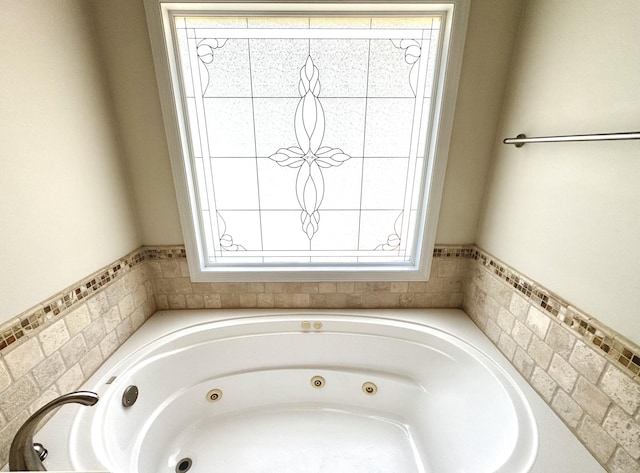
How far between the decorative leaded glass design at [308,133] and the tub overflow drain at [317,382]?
0.66 meters

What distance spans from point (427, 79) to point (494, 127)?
0.40 meters

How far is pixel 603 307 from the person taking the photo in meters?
0.79

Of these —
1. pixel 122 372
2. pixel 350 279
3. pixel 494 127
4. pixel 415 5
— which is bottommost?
pixel 122 372

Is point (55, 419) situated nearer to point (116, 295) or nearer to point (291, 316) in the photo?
point (116, 295)

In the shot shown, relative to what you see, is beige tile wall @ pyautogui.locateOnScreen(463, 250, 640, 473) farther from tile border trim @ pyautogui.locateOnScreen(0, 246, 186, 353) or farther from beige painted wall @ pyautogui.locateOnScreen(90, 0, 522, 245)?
tile border trim @ pyautogui.locateOnScreen(0, 246, 186, 353)

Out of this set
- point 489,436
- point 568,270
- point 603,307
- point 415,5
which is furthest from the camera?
point 415,5

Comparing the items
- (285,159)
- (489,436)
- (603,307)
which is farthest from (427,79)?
(489,436)

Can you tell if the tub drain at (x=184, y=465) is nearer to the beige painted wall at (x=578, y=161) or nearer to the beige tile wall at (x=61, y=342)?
the beige tile wall at (x=61, y=342)

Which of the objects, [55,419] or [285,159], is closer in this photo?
[55,419]

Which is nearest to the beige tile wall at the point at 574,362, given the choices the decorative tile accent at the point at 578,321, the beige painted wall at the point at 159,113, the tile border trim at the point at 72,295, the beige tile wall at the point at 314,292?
the decorative tile accent at the point at 578,321

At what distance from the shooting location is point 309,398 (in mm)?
1518

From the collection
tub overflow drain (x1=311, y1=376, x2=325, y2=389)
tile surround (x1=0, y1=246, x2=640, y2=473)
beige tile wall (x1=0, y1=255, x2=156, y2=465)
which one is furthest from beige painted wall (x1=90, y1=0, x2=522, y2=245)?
tub overflow drain (x1=311, y1=376, x2=325, y2=389)

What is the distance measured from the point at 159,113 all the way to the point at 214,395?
1.48 meters

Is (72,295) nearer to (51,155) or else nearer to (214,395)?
(51,155)
